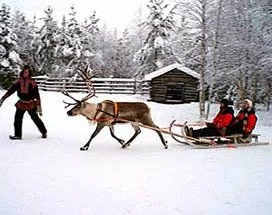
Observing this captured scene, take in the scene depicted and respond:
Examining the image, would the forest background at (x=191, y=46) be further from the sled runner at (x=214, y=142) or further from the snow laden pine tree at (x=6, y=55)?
the sled runner at (x=214, y=142)

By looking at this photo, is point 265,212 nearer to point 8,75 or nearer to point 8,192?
point 8,192

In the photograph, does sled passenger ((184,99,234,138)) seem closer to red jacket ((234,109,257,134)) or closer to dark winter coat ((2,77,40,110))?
red jacket ((234,109,257,134))

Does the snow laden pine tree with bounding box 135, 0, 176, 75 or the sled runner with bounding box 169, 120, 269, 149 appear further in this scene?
the snow laden pine tree with bounding box 135, 0, 176, 75

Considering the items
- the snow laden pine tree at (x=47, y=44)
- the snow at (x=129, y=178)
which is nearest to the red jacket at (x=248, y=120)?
the snow at (x=129, y=178)

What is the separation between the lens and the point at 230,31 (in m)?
19.5

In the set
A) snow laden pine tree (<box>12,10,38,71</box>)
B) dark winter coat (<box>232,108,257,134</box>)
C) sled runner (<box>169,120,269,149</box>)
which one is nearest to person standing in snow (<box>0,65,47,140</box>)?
sled runner (<box>169,120,269,149</box>)

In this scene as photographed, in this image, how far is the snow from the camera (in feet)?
18.1

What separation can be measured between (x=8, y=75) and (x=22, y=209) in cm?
3383

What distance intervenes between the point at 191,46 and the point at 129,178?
1452 centimetres

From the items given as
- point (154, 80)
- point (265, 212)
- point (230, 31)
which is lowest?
point (265, 212)

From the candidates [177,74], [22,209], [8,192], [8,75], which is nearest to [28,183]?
[8,192]

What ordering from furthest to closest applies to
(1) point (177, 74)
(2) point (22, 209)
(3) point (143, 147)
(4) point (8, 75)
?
(4) point (8, 75), (1) point (177, 74), (3) point (143, 147), (2) point (22, 209)

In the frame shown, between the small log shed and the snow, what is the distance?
16.6m

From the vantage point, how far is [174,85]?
2806 cm
